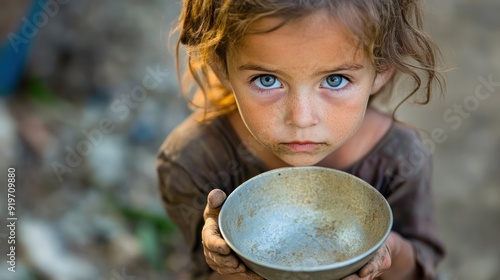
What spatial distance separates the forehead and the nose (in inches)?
3.6

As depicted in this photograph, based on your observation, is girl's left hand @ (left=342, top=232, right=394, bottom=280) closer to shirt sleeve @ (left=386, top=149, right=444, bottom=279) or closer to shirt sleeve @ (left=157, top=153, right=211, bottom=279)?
shirt sleeve @ (left=386, top=149, right=444, bottom=279)

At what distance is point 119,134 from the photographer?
3.28 metres

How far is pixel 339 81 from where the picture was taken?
1.64m

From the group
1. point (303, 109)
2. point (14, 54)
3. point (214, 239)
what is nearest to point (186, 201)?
point (214, 239)

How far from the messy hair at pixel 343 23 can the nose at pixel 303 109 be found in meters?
0.17

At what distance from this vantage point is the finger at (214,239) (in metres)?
1.53

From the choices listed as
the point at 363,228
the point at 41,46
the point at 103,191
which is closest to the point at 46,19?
the point at 41,46

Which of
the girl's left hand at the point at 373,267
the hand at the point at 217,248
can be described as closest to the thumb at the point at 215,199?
the hand at the point at 217,248

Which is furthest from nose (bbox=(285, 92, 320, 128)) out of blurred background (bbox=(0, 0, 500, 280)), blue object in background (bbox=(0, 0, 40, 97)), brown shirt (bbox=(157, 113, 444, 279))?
blue object in background (bbox=(0, 0, 40, 97))
